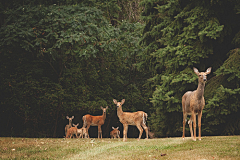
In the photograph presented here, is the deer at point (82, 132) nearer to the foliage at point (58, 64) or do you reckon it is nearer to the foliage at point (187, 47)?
the foliage at point (58, 64)

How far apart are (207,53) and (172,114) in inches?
140

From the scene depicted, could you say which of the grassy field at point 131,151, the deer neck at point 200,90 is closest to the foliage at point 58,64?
the grassy field at point 131,151

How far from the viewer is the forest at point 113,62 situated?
1693 centimetres

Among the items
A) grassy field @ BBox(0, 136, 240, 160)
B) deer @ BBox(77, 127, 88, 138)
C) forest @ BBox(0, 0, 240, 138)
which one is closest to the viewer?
grassy field @ BBox(0, 136, 240, 160)

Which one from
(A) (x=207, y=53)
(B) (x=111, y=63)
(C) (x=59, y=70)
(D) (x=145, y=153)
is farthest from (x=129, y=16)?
(D) (x=145, y=153)

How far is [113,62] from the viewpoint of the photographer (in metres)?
25.6

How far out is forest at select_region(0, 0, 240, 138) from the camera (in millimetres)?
16928

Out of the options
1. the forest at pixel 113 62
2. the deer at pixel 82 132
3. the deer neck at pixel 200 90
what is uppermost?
the forest at pixel 113 62

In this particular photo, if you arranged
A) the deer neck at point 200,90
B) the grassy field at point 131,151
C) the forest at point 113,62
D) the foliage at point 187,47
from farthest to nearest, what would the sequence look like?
1. the foliage at point 187,47
2. the forest at point 113,62
3. the deer neck at point 200,90
4. the grassy field at point 131,151

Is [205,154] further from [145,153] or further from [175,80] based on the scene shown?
[175,80]

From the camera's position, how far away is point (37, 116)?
899 inches

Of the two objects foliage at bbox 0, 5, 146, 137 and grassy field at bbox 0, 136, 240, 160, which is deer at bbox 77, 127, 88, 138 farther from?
grassy field at bbox 0, 136, 240, 160

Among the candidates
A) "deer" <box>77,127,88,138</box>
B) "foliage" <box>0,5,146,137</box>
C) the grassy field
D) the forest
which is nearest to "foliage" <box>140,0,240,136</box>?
the forest

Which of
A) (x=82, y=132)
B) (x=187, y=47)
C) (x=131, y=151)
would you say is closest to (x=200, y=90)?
(x=131, y=151)
